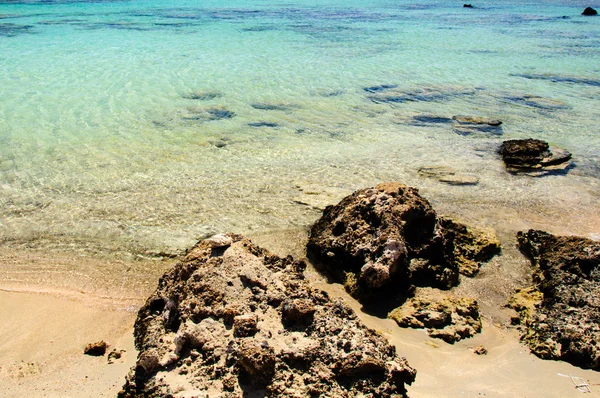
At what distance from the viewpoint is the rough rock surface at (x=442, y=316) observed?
13.5ft

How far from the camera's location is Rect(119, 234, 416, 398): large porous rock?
305 centimetres

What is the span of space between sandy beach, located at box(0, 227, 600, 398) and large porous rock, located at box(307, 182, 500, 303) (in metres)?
0.23

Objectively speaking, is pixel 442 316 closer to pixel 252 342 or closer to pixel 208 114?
pixel 252 342

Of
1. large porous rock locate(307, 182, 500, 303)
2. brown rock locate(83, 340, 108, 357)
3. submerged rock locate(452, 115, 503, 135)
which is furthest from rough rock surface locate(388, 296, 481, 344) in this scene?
submerged rock locate(452, 115, 503, 135)

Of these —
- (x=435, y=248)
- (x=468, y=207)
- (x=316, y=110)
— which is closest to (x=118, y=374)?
Result: (x=435, y=248)

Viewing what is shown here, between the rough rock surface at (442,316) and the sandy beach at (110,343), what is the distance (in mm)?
72

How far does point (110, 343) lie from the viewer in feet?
13.3

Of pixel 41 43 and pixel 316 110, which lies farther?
pixel 41 43

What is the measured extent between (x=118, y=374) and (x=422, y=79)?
13036 mm

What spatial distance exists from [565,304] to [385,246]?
153 centimetres

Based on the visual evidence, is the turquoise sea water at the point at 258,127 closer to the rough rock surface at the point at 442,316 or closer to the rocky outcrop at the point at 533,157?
the rocky outcrop at the point at 533,157

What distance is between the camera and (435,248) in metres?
5.08

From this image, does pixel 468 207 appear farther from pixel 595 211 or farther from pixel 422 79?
pixel 422 79

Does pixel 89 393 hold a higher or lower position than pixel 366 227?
lower
